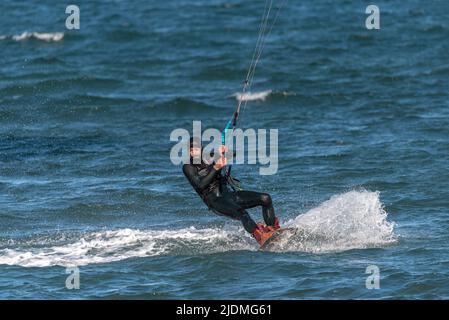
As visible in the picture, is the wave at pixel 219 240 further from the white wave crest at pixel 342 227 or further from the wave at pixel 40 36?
the wave at pixel 40 36

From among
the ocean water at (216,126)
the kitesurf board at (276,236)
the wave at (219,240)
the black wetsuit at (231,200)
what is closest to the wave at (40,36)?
the ocean water at (216,126)

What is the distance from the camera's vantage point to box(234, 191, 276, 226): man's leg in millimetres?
15781

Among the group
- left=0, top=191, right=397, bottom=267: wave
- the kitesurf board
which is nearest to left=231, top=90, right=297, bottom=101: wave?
left=0, top=191, right=397, bottom=267: wave

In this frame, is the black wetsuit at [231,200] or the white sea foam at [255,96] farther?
the white sea foam at [255,96]

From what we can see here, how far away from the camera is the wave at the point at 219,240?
1570cm

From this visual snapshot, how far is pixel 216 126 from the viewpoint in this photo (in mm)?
25438

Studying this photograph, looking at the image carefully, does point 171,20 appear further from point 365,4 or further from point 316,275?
point 316,275

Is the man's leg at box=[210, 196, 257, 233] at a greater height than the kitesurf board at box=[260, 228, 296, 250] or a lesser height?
greater

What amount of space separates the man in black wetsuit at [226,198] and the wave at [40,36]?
70.3 ft

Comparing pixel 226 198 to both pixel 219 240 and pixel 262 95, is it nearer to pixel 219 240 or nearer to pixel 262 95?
pixel 219 240

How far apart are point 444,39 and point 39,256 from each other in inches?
824

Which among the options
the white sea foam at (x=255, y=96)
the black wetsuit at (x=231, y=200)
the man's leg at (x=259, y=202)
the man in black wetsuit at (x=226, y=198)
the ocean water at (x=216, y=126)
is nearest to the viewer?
the ocean water at (x=216, y=126)

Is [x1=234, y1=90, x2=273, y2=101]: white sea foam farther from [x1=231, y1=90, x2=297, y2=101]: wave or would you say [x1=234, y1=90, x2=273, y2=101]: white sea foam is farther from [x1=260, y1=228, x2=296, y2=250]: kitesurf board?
[x1=260, y1=228, x2=296, y2=250]: kitesurf board

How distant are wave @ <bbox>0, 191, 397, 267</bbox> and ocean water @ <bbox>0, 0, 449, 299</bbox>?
0.04 metres
